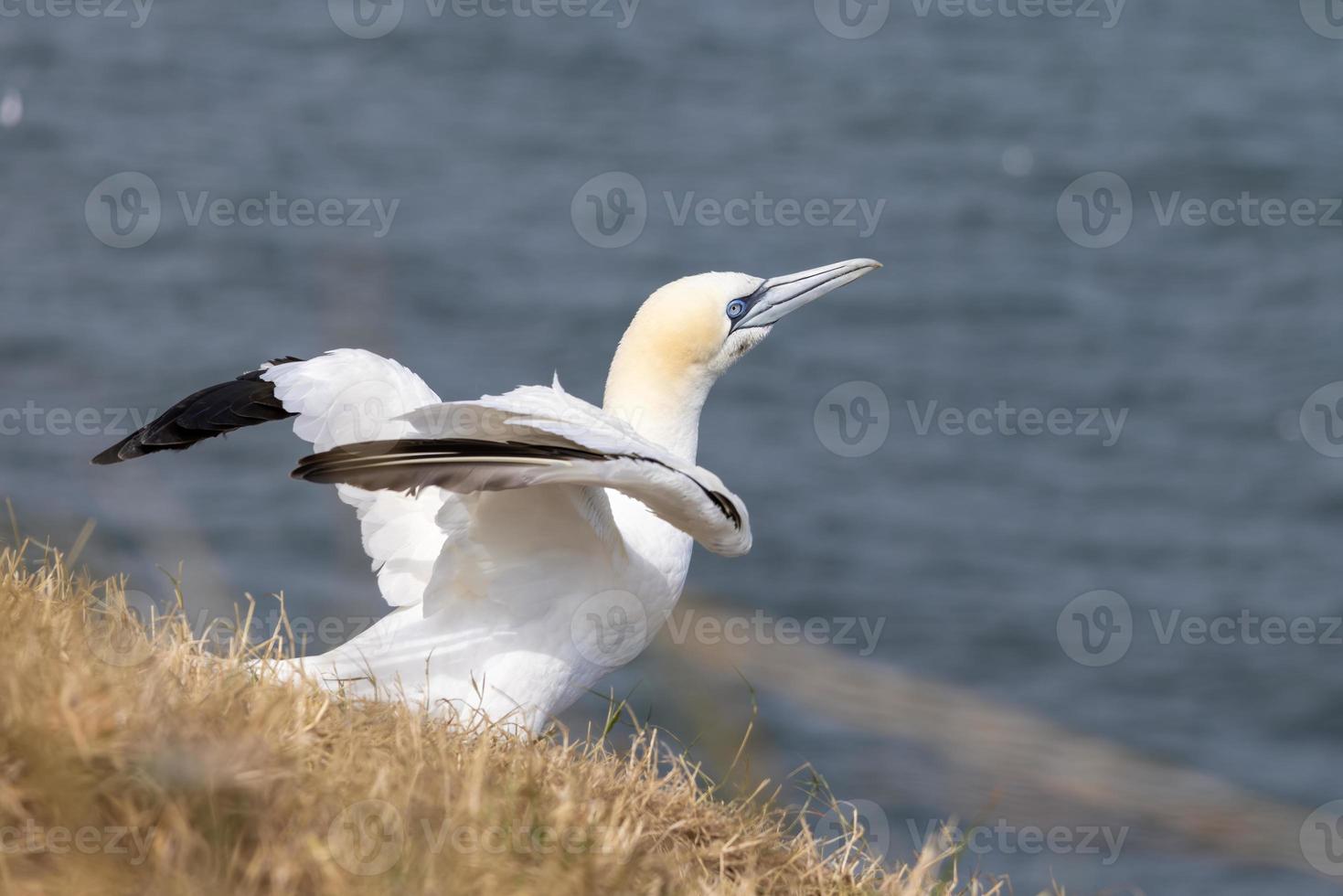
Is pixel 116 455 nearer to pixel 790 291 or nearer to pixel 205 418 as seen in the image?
pixel 205 418

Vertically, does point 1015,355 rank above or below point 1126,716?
above

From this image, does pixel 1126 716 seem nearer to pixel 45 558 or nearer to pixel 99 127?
pixel 45 558

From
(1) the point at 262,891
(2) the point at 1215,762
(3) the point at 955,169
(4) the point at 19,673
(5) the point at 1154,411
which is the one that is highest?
(3) the point at 955,169

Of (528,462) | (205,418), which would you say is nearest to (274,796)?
(528,462)

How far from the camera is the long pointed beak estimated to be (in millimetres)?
7383

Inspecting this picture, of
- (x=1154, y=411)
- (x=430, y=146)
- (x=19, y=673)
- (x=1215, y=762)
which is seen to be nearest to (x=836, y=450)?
(x=1154, y=411)

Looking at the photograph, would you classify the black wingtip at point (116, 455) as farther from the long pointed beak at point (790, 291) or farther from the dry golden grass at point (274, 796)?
the long pointed beak at point (790, 291)

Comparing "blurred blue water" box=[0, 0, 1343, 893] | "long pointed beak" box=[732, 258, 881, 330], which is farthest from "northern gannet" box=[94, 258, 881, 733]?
"blurred blue water" box=[0, 0, 1343, 893]

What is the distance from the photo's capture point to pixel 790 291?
297 inches

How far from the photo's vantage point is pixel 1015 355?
1791cm

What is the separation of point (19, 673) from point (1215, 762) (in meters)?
11.9

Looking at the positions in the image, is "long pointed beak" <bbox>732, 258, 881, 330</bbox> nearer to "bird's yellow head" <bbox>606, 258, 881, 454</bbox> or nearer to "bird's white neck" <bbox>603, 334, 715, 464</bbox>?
"bird's yellow head" <bbox>606, 258, 881, 454</bbox>

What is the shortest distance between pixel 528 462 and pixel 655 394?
2.03 metres

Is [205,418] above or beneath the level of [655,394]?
beneath
